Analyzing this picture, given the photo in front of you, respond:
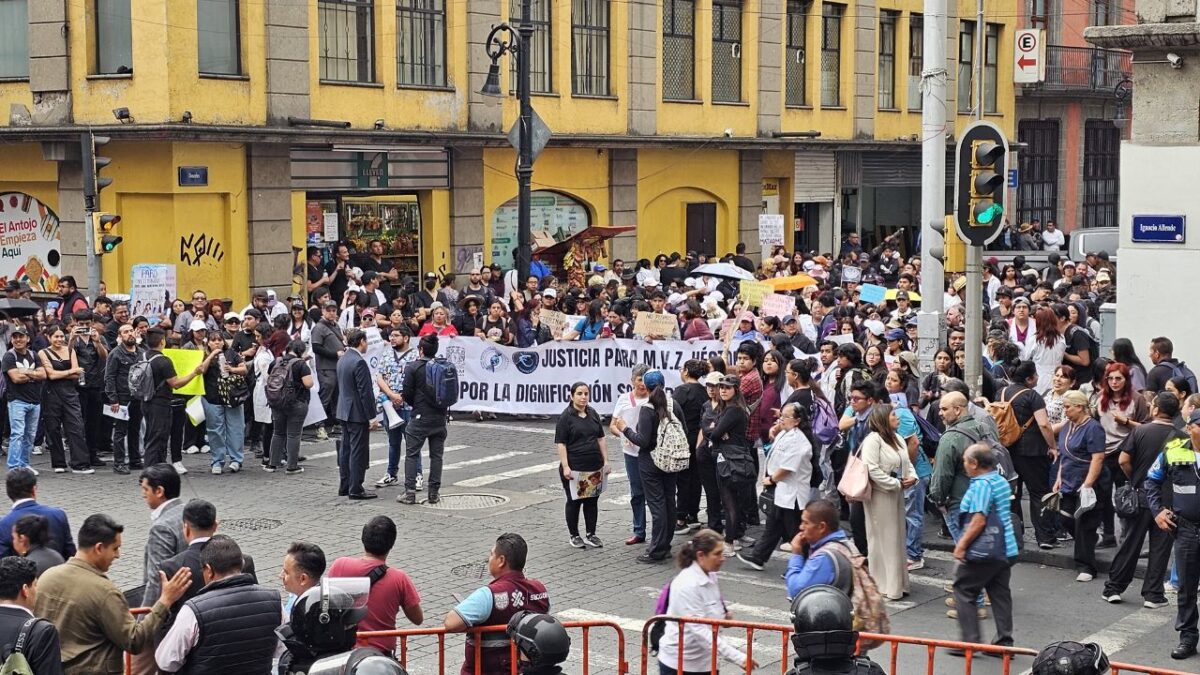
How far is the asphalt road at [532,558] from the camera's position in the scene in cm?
1103

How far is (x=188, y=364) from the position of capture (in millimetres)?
17438

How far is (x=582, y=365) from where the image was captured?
2061 centimetres

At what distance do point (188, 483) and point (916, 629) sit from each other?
337 inches

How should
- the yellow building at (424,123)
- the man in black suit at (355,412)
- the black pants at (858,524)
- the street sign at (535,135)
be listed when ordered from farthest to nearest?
the street sign at (535,135) < the yellow building at (424,123) < the man in black suit at (355,412) < the black pants at (858,524)

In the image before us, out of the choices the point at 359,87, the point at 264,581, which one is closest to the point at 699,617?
the point at 264,581

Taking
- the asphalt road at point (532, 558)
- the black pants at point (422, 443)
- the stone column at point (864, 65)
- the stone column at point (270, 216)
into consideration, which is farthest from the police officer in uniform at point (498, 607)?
the stone column at point (864, 65)

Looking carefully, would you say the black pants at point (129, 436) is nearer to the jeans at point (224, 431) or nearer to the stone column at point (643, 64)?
the jeans at point (224, 431)

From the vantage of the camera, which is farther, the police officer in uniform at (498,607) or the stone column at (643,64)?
the stone column at (643,64)

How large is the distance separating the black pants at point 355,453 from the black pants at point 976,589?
7.19 meters

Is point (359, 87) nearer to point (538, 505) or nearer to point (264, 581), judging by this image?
point (538, 505)

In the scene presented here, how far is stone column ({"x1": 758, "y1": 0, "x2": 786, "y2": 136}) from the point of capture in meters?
36.6

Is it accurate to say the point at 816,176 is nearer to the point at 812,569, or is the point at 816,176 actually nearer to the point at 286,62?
the point at 286,62

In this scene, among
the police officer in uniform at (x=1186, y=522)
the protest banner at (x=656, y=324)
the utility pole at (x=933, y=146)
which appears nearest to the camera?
the police officer in uniform at (x=1186, y=522)

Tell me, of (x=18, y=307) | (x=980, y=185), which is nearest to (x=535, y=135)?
(x=18, y=307)
